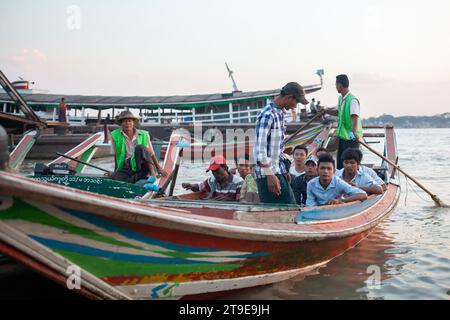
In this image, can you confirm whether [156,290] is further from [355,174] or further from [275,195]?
[355,174]

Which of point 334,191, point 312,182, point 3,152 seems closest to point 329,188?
point 334,191

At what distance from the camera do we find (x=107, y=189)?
5.08 metres

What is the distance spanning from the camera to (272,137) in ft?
13.0

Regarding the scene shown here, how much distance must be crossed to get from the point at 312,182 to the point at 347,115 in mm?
1664

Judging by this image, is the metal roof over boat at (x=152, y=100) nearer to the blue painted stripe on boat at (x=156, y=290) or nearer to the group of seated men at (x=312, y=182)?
the group of seated men at (x=312, y=182)

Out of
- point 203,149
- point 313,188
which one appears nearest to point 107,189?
point 313,188

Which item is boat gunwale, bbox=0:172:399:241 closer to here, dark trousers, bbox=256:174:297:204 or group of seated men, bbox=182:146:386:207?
dark trousers, bbox=256:174:297:204

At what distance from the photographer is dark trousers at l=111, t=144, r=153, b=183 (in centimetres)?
588

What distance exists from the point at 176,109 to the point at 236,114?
3.29 metres

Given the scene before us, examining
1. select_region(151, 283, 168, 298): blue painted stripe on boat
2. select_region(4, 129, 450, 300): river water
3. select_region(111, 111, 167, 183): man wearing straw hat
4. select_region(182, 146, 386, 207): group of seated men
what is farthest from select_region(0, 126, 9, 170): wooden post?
select_region(111, 111, 167, 183): man wearing straw hat

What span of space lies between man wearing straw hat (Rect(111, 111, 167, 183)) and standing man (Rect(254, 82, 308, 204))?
2.24 metres

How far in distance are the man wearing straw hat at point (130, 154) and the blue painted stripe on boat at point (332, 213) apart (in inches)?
99.3
